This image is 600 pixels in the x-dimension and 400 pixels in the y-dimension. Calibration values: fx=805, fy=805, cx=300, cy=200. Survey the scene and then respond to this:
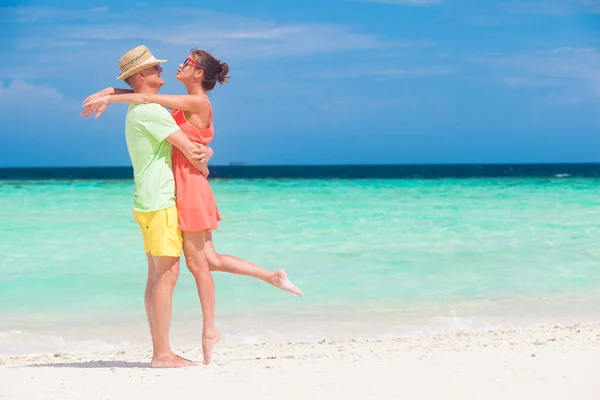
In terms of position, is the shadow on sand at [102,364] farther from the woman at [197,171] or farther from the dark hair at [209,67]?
the dark hair at [209,67]

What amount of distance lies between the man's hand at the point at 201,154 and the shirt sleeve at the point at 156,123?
5.1 inches

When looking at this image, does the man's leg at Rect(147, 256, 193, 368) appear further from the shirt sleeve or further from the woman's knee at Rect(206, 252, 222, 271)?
the shirt sleeve

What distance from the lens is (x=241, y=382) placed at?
134 inches

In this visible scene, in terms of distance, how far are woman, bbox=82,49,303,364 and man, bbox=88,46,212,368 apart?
4 centimetres

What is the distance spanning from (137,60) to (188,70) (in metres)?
0.24

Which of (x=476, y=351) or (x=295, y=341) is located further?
(x=295, y=341)

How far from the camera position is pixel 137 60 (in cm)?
361

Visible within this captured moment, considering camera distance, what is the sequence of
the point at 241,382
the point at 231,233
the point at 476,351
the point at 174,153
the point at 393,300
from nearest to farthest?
the point at 241,382 → the point at 174,153 → the point at 476,351 → the point at 393,300 → the point at 231,233

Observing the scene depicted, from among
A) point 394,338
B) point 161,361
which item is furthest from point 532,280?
point 161,361

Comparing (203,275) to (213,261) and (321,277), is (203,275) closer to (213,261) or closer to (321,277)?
(213,261)

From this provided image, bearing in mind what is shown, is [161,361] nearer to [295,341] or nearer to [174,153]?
[174,153]

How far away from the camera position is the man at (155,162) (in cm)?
353

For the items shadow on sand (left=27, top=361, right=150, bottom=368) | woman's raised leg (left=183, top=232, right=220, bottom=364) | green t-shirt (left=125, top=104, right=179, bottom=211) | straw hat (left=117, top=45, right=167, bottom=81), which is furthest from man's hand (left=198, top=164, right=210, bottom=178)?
shadow on sand (left=27, top=361, right=150, bottom=368)

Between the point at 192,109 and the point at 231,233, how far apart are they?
8.15 metres
